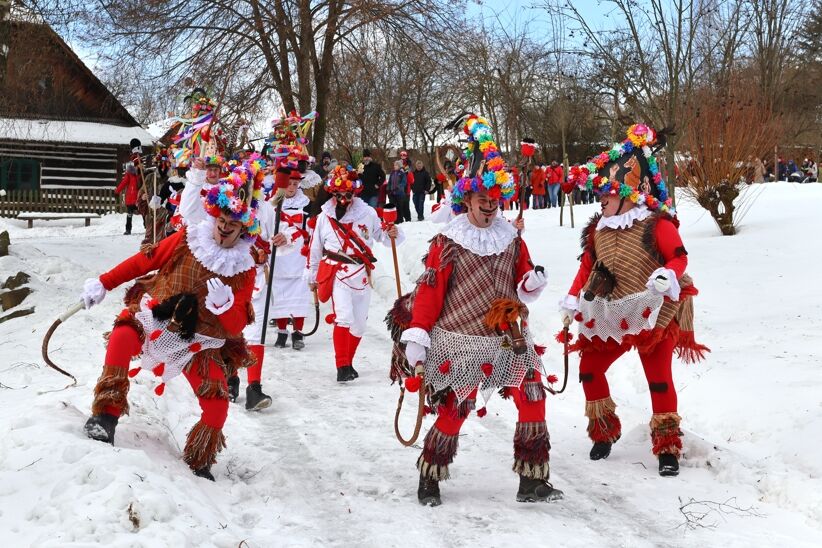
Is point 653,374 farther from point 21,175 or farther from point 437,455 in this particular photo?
point 21,175

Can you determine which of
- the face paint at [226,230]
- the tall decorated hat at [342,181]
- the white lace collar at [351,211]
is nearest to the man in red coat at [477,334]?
the face paint at [226,230]

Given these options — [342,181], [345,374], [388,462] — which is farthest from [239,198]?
[342,181]

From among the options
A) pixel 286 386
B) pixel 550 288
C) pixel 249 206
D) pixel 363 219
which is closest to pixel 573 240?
pixel 550 288

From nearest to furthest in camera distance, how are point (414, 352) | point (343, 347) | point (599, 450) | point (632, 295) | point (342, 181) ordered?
point (414, 352)
point (632, 295)
point (599, 450)
point (343, 347)
point (342, 181)

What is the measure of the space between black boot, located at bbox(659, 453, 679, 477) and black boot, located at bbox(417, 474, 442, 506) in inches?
59.2

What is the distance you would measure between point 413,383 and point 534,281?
884mm

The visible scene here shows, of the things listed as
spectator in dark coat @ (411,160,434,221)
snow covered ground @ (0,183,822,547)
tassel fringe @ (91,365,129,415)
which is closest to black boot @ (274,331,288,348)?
snow covered ground @ (0,183,822,547)

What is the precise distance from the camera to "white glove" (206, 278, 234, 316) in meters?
4.93

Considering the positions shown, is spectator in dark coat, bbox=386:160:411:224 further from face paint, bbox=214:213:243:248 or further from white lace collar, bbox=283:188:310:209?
face paint, bbox=214:213:243:248

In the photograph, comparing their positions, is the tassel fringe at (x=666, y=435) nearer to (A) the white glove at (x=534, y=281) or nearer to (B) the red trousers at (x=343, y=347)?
(A) the white glove at (x=534, y=281)

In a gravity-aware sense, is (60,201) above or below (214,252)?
below

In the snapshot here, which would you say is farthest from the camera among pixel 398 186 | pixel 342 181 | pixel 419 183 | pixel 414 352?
pixel 419 183

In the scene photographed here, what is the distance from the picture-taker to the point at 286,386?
26.9 ft

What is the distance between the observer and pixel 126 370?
16.2 feet
